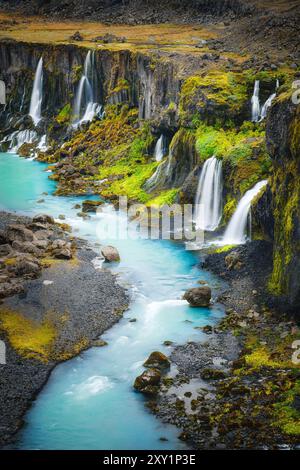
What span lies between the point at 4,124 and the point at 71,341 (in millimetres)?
56745

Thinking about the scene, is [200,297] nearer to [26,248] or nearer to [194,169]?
[26,248]

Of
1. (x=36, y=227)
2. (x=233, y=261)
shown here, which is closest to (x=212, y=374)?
(x=233, y=261)

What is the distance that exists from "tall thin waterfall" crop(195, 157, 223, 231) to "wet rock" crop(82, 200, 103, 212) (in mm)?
9627

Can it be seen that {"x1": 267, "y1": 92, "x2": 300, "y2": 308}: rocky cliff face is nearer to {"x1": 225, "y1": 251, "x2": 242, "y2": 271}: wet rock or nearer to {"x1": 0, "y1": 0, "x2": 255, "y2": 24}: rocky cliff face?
{"x1": 225, "y1": 251, "x2": 242, "y2": 271}: wet rock

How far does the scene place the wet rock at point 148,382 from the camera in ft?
92.2

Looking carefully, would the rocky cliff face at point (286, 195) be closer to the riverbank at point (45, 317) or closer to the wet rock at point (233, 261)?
the wet rock at point (233, 261)

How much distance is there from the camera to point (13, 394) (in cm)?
2781

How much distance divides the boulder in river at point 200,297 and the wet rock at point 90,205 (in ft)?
64.8

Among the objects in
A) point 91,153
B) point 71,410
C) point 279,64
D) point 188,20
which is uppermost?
point 188,20

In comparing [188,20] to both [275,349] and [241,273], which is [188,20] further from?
[275,349]

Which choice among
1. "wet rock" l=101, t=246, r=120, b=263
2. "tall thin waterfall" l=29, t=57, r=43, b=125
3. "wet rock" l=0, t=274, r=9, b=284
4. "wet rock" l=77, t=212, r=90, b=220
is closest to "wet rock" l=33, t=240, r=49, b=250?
"wet rock" l=101, t=246, r=120, b=263

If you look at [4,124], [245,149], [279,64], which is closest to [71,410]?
[245,149]

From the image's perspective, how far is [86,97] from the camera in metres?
77.1

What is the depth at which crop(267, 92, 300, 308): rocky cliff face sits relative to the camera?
109 ft
